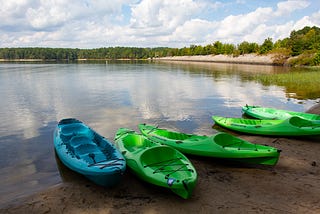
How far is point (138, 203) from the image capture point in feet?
22.0

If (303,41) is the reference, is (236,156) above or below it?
below

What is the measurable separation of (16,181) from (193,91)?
70.0 feet

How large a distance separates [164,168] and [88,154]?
2.75 metres

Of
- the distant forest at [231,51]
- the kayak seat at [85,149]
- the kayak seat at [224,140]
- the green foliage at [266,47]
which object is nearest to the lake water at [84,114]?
the kayak seat at [85,149]

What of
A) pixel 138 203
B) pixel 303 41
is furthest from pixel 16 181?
pixel 303 41

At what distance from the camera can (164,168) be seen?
24.9 feet

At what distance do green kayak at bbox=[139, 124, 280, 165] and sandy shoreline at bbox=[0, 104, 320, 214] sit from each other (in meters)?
0.45

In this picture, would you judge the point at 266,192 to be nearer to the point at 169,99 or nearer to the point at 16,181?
the point at 16,181

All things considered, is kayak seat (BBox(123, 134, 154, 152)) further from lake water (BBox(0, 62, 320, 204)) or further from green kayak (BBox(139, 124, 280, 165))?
lake water (BBox(0, 62, 320, 204))

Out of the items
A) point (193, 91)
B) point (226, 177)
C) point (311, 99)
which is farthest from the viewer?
point (193, 91)

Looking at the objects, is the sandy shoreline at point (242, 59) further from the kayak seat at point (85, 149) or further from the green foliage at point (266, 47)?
the kayak seat at point (85, 149)

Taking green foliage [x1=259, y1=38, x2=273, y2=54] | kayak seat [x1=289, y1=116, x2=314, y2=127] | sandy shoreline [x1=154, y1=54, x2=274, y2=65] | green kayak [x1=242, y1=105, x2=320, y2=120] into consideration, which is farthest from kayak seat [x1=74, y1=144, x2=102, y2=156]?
green foliage [x1=259, y1=38, x2=273, y2=54]

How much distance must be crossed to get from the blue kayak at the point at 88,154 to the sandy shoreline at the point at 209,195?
0.50 metres

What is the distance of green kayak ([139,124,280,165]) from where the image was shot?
324 inches
